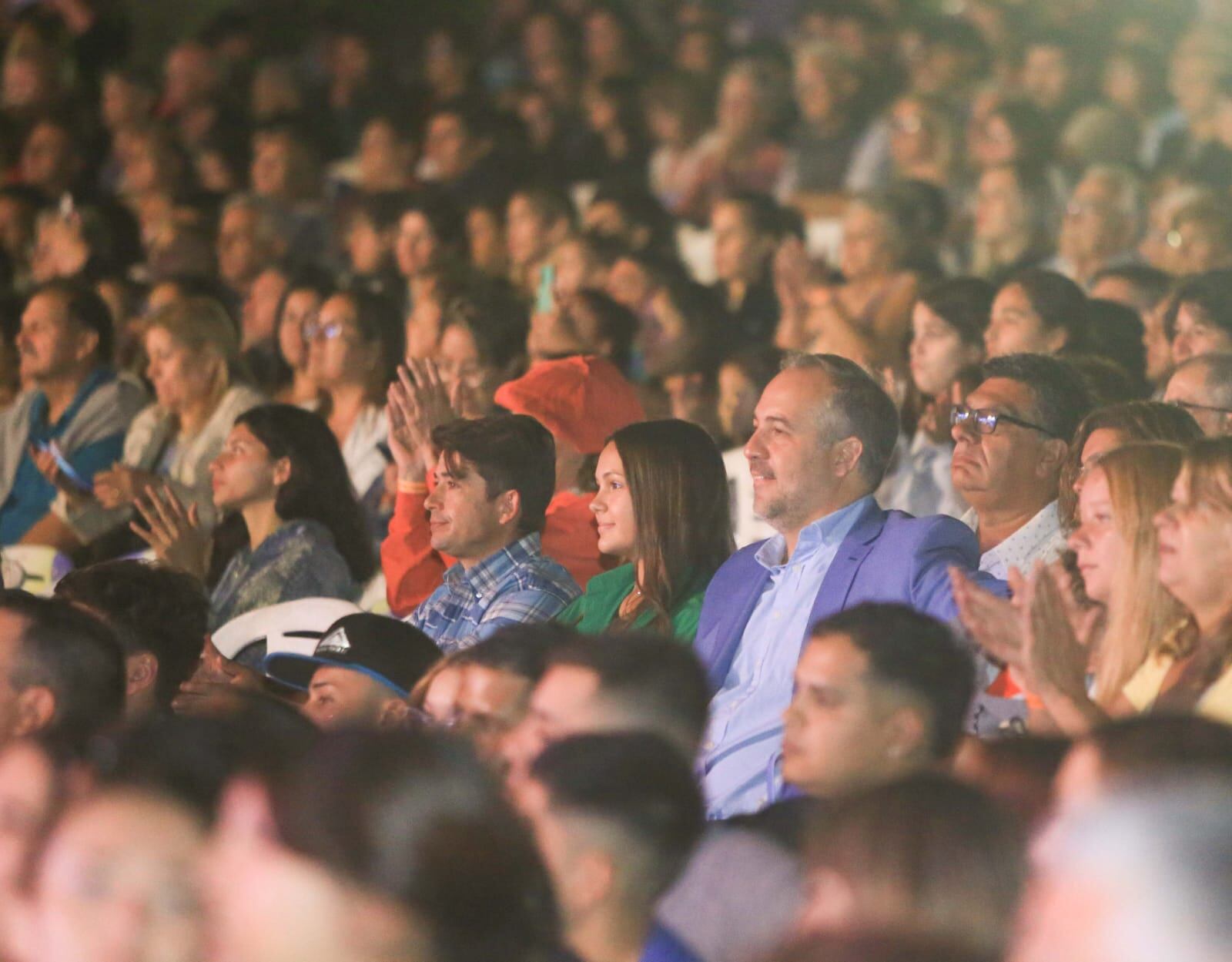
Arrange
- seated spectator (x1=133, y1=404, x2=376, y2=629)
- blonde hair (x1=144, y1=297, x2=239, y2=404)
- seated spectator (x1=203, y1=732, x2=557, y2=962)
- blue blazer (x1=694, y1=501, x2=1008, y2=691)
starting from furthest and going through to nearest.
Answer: blonde hair (x1=144, y1=297, x2=239, y2=404), seated spectator (x1=133, y1=404, x2=376, y2=629), blue blazer (x1=694, y1=501, x2=1008, y2=691), seated spectator (x1=203, y1=732, x2=557, y2=962)

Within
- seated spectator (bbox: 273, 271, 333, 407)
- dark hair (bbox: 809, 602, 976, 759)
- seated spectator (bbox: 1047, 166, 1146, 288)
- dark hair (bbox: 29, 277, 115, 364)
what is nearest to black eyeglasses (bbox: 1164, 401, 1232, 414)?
dark hair (bbox: 809, 602, 976, 759)

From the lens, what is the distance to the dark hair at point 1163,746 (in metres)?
1.98

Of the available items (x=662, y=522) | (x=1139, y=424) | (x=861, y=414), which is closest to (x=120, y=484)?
(x=662, y=522)

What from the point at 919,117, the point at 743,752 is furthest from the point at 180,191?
the point at 743,752

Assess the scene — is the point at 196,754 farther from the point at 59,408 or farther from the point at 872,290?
the point at 59,408

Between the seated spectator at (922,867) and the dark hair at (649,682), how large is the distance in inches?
23.9

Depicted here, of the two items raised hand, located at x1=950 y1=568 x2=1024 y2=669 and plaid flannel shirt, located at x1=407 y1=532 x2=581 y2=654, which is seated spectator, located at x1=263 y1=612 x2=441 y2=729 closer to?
plaid flannel shirt, located at x1=407 y1=532 x2=581 y2=654

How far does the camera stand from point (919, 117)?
23.5 ft

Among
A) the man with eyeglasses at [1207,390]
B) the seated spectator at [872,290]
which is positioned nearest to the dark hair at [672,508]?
the man with eyeglasses at [1207,390]

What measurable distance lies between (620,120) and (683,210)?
78 centimetres

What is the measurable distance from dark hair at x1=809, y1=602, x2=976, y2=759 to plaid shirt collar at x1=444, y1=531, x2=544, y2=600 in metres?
1.49

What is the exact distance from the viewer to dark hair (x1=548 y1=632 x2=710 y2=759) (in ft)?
8.64

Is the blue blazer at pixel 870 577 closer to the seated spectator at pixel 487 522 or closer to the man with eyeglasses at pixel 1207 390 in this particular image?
the seated spectator at pixel 487 522

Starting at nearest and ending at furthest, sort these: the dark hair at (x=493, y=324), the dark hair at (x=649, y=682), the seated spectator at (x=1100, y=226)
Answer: the dark hair at (x=649, y=682) < the dark hair at (x=493, y=324) < the seated spectator at (x=1100, y=226)
